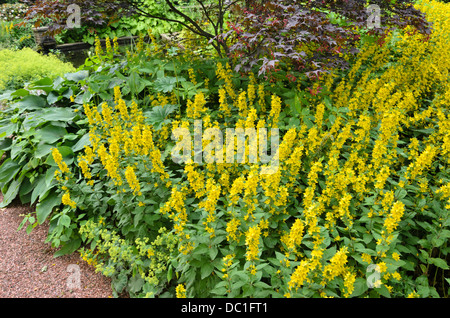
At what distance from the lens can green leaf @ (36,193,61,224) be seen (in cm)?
281

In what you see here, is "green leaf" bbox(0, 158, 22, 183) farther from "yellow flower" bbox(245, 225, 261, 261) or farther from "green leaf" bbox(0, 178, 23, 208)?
"yellow flower" bbox(245, 225, 261, 261)

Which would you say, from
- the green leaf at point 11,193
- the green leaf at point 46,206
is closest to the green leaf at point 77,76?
the green leaf at point 11,193

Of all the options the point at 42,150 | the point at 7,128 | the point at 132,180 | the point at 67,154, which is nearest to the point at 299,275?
the point at 132,180

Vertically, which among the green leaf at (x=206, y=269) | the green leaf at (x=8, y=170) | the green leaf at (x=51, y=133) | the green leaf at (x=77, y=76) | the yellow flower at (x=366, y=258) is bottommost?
the green leaf at (x=8, y=170)

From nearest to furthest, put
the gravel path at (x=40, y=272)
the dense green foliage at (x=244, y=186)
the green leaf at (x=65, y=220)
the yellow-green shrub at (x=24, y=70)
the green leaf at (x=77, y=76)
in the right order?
the dense green foliage at (x=244, y=186), the gravel path at (x=40, y=272), the green leaf at (x=65, y=220), the green leaf at (x=77, y=76), the yellow-green shrub at (x=24, y=70)

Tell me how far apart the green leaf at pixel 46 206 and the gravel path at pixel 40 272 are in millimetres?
225

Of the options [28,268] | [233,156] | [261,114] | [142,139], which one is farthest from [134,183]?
[261,114]

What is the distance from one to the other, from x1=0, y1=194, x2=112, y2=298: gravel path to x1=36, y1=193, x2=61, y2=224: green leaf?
0.22m

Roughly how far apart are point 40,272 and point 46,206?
572 mm

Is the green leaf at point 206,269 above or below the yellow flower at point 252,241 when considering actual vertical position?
below

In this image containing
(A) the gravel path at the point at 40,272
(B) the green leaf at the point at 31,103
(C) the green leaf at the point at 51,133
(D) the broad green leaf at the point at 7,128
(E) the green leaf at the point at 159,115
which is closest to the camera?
(A) the gravel path at the point at 40,272

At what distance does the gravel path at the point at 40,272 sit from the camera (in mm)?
2384

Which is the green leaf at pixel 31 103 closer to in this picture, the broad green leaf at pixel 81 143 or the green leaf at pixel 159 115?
the broad green leaf at pixel 81 143

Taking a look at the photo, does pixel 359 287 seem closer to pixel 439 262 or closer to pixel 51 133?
pixel 439 262
